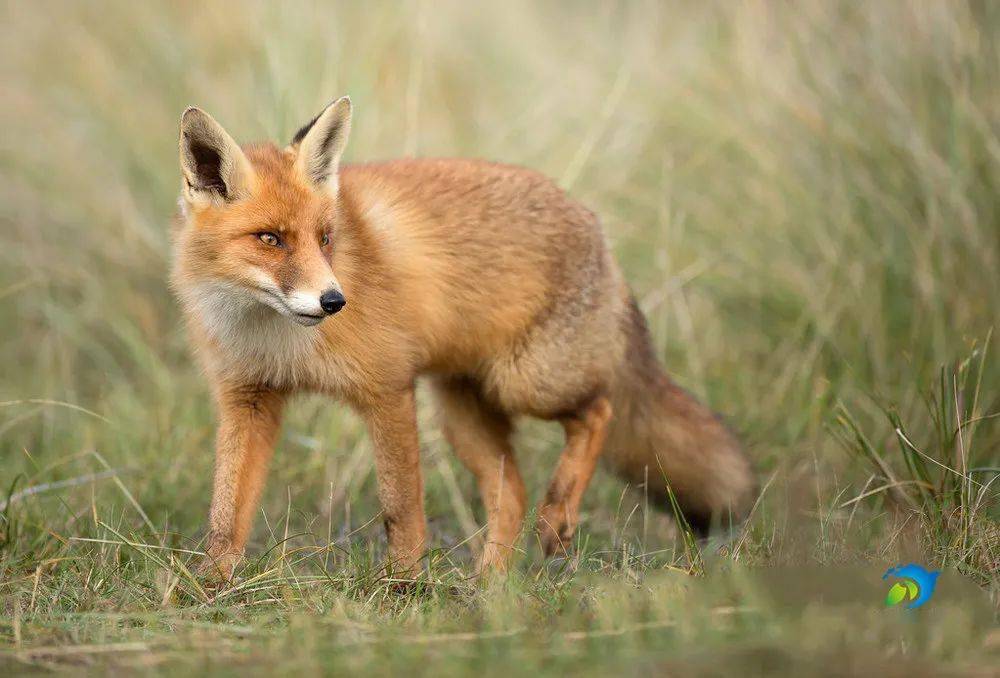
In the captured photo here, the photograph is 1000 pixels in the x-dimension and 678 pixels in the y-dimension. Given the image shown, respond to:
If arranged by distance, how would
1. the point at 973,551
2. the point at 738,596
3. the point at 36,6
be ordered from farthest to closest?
1. the point at 36,6
2. the point at 973,551
3. the point at 738,596

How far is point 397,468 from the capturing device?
4297 millimetres

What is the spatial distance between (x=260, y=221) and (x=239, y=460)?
959mm

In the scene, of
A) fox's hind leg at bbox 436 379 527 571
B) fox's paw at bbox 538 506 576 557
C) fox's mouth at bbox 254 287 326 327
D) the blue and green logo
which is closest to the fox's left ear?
fox's mouth at bbox 254 287 326 327

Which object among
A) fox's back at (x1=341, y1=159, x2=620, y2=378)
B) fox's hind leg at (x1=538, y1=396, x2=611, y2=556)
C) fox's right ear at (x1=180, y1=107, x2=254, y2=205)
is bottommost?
fox's hind leg at (x1=538, y1=396, x2=611, y2=556)

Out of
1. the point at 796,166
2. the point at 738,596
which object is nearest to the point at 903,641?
the point at 738,596

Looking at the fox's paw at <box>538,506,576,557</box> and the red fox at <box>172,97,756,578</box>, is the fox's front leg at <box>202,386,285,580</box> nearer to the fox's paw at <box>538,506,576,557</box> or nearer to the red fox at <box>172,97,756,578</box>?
the red fox at <box>172,97,756,578</box>

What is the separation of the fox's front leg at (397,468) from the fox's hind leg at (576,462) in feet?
2.37

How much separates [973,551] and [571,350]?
180 centimetres

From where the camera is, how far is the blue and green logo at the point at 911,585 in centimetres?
325

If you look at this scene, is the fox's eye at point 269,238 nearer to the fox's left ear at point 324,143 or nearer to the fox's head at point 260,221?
the fox's head at point 260,221

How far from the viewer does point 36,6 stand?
9.70m

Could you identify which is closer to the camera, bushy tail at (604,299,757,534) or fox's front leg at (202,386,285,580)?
fox's front leg at (202,386,285,580)

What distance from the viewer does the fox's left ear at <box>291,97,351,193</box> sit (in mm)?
4066

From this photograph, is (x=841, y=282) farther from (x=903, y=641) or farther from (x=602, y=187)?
(x=903, y=641)
